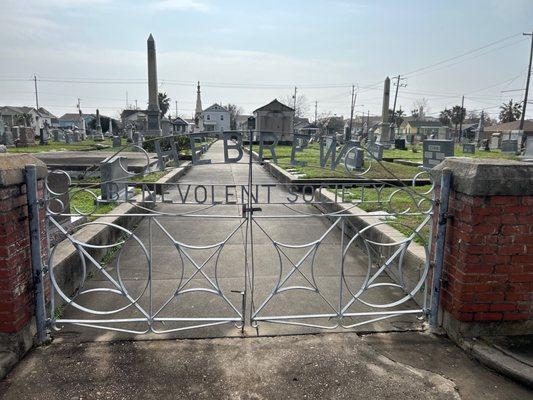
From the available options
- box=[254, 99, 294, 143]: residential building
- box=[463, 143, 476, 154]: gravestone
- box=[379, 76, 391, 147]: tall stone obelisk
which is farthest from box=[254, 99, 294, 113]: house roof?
box=[463, 143, 476, 154]: gravestone

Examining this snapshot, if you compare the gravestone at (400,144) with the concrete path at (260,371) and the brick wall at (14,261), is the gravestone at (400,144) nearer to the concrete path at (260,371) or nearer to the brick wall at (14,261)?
the concrete path at (260,371)

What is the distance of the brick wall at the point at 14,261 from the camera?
265cm

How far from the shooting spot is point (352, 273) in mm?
4637

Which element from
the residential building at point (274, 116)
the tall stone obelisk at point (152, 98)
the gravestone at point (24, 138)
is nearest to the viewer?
the tall stone obelisk at point (152, 98)

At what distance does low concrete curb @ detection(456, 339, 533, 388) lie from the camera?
2615 mm

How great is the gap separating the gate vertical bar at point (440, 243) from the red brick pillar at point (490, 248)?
0.16ft

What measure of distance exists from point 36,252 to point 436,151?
40.4 ft

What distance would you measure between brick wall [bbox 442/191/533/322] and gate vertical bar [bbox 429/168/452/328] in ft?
0.28

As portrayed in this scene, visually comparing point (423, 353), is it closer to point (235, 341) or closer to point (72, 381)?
point (235, 341)

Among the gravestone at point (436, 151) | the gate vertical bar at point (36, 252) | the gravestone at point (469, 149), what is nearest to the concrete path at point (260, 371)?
the gate vertical bar at point (36, 252)

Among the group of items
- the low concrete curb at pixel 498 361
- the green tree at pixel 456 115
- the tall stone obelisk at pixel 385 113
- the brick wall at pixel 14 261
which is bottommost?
the low concrete curb at pixel 498 361

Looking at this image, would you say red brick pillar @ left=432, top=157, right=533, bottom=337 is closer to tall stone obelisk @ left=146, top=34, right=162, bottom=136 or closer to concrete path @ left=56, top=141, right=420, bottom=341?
concrete path @ left=56, top=141, right=420, bottom=341

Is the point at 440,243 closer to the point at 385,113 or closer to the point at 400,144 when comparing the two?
the point at 385,113

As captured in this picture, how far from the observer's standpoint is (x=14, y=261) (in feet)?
8.96
